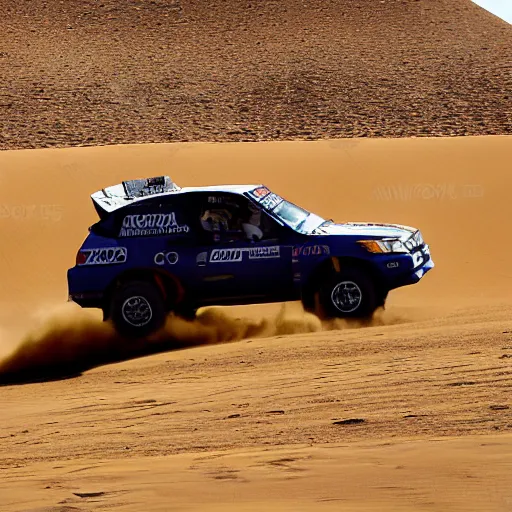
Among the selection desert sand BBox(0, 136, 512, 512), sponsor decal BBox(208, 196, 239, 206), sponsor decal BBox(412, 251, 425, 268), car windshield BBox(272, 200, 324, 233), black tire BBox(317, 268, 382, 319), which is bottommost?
desert sand BBox(0, 136, 512, 512)

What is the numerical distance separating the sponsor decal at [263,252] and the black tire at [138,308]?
116 cm

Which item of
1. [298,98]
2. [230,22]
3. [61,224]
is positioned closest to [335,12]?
[230,22]

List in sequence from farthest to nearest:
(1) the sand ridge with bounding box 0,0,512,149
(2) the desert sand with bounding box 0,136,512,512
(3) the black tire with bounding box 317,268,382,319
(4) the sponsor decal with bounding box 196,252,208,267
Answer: (1) the sand ridge with bounding box 0,0,512,149 → (4) the sponsor decal with bounding box 196,252,208,267 → (3) the black tire with bounding box 317,268,382,319 → (2) the desert sand with bounding box 0,136,512,512

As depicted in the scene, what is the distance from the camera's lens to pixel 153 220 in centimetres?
1224

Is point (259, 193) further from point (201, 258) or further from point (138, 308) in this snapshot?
point (138, 308)

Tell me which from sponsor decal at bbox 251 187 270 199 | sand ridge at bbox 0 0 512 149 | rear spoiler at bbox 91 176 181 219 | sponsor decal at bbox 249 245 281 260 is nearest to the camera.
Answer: sponsor decal at bbox 249 245 281 260

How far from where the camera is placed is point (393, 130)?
2906cm

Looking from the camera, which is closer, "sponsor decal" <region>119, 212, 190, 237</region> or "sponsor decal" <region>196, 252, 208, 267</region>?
"sponsor decal" <region>196, 252, 208, 267</region>

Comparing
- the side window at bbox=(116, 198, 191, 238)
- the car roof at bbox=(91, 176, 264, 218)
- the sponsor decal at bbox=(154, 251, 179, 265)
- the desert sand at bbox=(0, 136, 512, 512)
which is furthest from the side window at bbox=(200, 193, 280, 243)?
the desert sand at bbox=(0, 136, 512, 512)

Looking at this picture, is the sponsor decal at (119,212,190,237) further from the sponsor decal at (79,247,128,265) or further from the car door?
the car door

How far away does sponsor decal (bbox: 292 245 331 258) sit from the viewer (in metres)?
11.8

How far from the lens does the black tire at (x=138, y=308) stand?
12.1 metres

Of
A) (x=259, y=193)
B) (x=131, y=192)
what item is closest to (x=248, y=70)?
(x=131, y=192)

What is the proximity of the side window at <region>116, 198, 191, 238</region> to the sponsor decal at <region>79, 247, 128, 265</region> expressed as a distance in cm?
18
